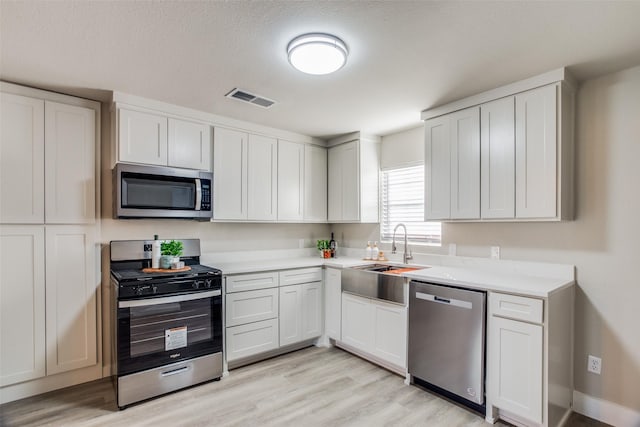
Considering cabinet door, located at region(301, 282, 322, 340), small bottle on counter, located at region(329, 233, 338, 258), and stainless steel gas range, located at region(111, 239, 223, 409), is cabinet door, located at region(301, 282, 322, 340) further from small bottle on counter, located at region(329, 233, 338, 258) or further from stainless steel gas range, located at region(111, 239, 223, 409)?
stainless steel gas range, located at region(111, 239, 223, 409)

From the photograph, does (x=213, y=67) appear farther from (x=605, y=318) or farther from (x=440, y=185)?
(x=605, y=318)

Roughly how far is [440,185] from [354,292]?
1.32m

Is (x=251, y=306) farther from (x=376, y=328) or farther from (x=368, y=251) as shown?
(x=368, y=251)

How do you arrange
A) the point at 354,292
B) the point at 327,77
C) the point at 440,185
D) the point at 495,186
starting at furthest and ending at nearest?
the point at 354,292 → the point at 440,185 → the point at 495,186 → the point at 327,77

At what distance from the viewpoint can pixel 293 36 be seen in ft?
6.22

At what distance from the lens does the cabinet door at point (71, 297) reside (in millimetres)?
2715

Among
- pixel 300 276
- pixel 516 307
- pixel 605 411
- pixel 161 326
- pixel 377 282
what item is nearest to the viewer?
pixel 516 307

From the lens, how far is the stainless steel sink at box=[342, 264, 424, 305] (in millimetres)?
2869

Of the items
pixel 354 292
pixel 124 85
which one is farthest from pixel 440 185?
pixel 124 85

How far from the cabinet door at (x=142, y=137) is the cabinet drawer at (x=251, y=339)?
168 centimetres

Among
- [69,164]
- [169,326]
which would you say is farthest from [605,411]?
[69,164]

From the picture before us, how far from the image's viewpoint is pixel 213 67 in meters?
2.28

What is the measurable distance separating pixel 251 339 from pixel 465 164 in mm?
2507

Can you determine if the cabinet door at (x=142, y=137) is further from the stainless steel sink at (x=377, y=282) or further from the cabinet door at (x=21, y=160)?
the stainless steel sink at (x=377, y=282)
